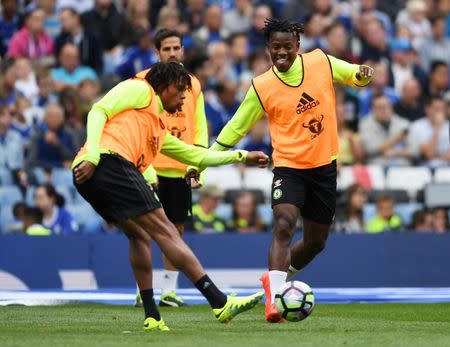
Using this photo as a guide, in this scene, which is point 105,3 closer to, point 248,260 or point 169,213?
point 248,260

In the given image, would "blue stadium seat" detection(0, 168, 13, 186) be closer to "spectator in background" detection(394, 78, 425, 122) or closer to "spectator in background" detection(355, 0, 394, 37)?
"spectator in background" detection(394, 78, 425, 122)

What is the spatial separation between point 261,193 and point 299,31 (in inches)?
244

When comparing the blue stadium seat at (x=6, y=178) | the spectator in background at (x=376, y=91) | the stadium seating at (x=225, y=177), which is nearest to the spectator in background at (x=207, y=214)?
the stadium seating at (x=225, y=177)

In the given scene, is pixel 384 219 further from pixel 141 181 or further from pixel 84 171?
pixel 84 171

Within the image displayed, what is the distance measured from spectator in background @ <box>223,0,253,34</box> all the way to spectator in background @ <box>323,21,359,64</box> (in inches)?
53.5

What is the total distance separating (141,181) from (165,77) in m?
0.82

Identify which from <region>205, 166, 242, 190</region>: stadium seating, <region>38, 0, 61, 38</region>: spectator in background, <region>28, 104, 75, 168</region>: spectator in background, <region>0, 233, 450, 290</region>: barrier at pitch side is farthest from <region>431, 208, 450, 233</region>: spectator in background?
<region>38, 0, 61, 38</region>: spectator in background

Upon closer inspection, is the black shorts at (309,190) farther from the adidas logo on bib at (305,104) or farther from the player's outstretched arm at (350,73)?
the player's outstretched arm at (350,73)

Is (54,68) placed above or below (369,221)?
above

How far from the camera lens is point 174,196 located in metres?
12.3

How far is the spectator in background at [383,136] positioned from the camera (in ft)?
60.4

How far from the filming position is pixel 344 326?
9.91 m

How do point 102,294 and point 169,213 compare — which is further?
point 102,294

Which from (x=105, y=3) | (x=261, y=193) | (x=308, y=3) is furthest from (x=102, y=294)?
(x=308, y=3)
